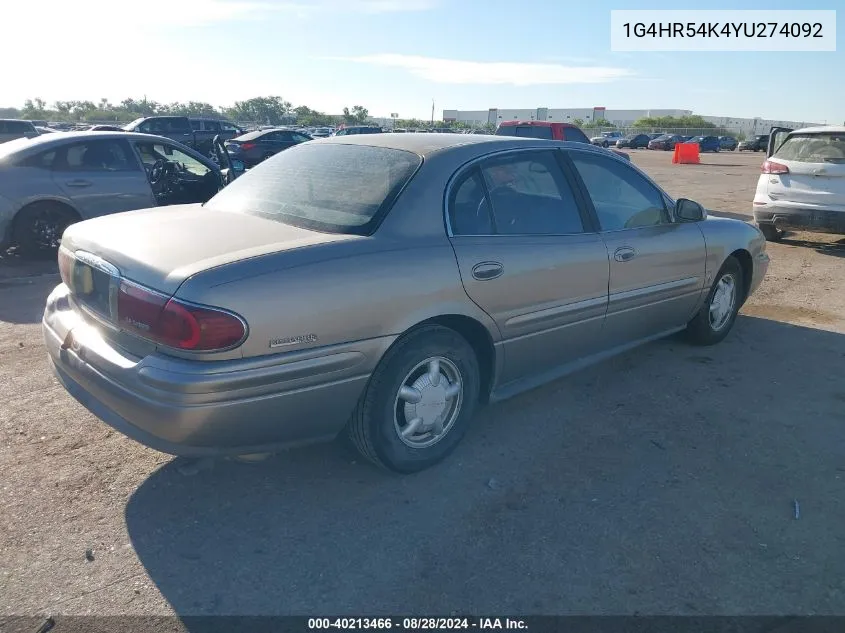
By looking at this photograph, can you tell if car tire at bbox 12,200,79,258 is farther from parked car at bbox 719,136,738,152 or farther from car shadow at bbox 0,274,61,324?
parked car at bbox 719,136,738,152

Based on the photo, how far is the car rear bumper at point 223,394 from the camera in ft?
8.55

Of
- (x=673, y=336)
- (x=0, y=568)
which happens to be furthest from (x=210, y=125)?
(x=0, y=568)

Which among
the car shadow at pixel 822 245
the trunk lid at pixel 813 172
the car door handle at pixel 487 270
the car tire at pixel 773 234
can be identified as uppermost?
the trunk lid at pixel 813 172

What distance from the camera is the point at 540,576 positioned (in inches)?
104

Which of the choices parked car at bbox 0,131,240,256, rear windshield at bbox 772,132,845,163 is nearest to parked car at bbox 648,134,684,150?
rear windshield at bbox 772,132,845,163

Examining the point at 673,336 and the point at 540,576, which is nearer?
the point at 540,576

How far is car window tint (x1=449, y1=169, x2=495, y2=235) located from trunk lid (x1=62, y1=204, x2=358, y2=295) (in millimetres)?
597

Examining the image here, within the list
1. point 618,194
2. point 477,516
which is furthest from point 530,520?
point 618,194

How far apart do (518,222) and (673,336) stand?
7.92 ft

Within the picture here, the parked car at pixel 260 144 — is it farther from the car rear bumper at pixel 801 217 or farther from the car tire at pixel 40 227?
the car rear bumper at pixel 801 217

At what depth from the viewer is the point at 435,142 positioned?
3713 millimetres

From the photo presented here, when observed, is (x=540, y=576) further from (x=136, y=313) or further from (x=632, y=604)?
(x=136, y=313)

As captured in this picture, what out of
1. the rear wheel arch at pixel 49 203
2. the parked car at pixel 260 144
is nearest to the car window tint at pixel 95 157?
the rear wheel arch at pixel 49 203

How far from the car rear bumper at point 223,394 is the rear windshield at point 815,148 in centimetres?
854
